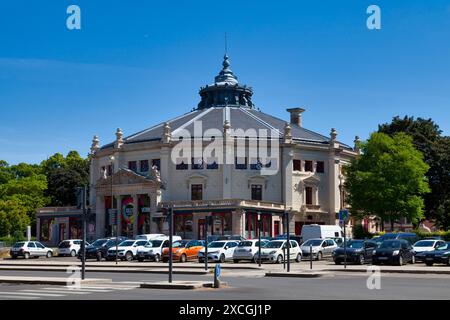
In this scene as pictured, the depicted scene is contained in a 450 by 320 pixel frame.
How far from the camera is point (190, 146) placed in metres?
84.4

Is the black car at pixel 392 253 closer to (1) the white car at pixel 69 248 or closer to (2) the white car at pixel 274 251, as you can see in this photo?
(2) the white car at pixel 274 251

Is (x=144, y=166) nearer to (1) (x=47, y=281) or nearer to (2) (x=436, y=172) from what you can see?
(2) (x=436, y=172)

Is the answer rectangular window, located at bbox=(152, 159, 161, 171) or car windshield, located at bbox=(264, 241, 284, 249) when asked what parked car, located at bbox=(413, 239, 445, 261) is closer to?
car windshield, located at bbox=(264, 241, 284, 249)

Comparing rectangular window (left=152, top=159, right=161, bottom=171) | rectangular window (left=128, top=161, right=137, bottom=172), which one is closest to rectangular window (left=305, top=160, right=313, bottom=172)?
rectangular window (left=152, top=159, right=161, bottom=171)

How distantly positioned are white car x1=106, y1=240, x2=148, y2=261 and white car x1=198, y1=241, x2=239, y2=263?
255 inches

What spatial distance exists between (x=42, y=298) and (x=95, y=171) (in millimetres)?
76576

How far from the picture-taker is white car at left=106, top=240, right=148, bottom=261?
171ft

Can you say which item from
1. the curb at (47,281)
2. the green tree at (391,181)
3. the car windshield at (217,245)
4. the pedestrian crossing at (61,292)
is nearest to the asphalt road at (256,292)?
the pedestrian crossing at (61,292)

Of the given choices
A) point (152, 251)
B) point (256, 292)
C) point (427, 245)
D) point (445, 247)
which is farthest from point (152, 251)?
point (256, 292)

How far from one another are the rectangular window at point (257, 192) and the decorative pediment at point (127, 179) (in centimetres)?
1156

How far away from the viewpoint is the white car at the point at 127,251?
171 feet
